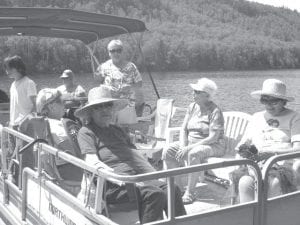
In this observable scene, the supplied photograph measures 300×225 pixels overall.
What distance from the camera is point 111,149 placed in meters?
3.40

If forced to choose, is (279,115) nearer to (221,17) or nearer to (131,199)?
(131,199)

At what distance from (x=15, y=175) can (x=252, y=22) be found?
103 meters

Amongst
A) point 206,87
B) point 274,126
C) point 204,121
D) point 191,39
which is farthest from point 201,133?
point 191,39

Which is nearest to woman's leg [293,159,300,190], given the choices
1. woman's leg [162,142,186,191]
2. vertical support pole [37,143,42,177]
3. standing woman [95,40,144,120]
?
woman's leg [162,142,186,191]

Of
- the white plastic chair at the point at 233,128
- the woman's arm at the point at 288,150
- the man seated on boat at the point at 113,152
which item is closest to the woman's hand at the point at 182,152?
the white plastic chair at the point at 233,128

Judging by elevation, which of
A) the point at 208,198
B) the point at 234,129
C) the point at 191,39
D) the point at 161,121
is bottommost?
the point at 208,198

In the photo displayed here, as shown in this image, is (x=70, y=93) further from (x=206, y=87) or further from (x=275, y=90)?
(x=275, y=90)

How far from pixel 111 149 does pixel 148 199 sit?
1.80 ft

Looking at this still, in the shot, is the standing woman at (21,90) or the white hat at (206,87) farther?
the standing woman at (21,90)

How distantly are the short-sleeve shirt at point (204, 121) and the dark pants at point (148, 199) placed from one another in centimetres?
165

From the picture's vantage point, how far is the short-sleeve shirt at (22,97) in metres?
4.82

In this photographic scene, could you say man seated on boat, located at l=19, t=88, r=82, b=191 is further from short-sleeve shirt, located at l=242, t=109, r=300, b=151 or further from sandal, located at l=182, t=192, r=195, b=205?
short-sleeve shirt, located at l=242, t=109, r=300, b=151

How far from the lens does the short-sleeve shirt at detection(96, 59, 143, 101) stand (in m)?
6.33

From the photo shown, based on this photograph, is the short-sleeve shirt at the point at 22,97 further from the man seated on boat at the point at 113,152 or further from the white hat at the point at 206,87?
the white hat at the point at 206,87
